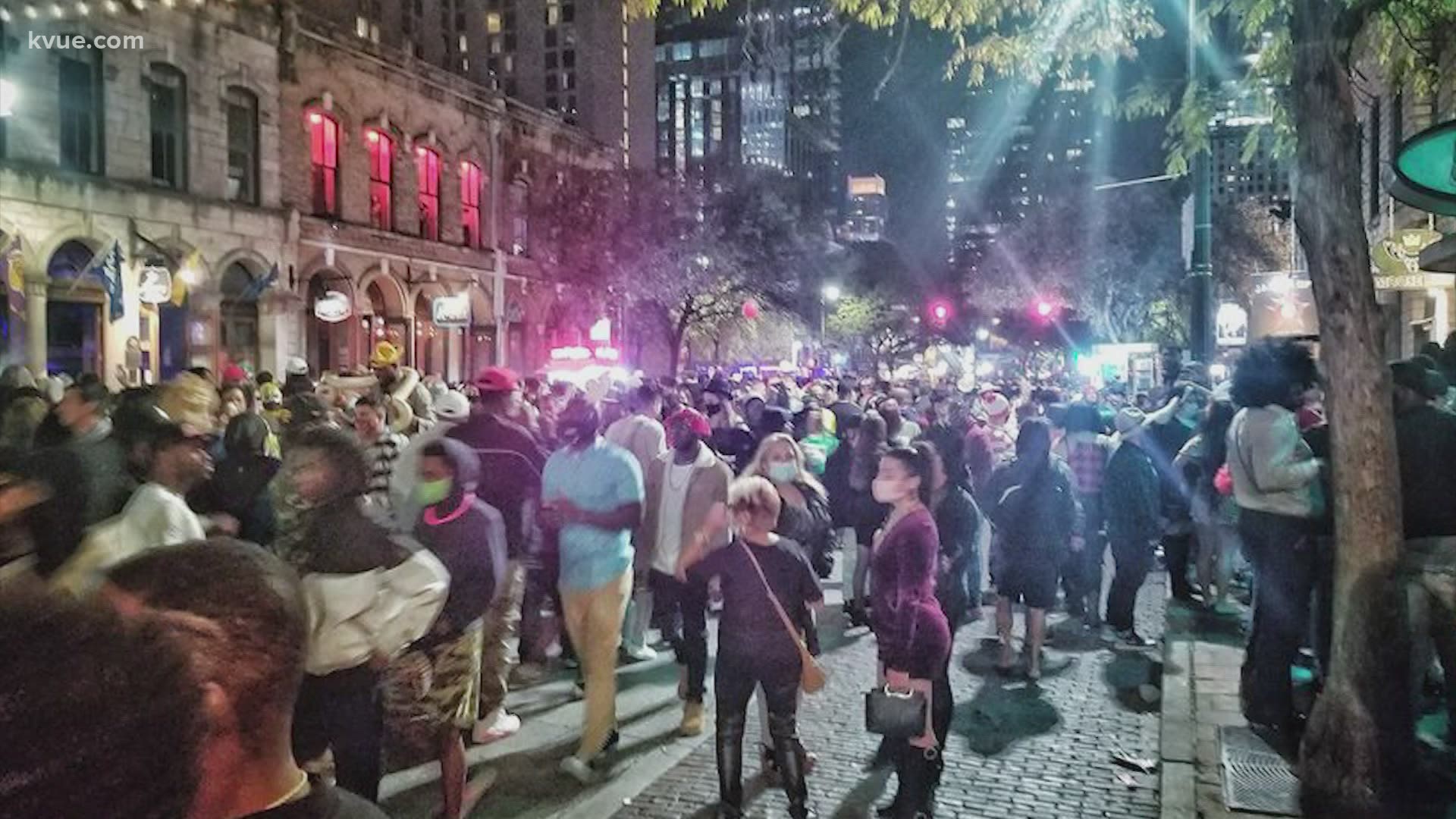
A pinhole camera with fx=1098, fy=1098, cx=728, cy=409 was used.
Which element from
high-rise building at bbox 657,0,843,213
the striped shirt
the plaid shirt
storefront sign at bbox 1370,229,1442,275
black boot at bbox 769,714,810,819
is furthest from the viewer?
high-rise building at bbox 657,0,843,213

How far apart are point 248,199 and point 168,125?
2386mm

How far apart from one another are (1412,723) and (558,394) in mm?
10326

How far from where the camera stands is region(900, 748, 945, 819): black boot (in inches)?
209

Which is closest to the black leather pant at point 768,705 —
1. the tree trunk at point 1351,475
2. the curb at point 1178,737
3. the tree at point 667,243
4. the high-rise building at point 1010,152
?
the curb at point 1178,737

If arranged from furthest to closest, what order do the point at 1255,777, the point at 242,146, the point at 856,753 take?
the point at 242,146 < the point at 856,753 < the point at 1255,777

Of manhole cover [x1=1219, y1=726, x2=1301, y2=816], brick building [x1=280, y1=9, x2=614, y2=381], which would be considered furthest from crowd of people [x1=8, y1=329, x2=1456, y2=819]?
brick building [x1=280, y1=9, x2=614, y2=381]

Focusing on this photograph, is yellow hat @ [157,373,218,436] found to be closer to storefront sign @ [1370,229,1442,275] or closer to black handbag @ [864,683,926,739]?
black handbag @ [864,683,926,739]

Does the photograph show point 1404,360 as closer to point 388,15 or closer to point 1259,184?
point 388,15

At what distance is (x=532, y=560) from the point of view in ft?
25.2

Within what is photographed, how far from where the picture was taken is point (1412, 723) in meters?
5.60

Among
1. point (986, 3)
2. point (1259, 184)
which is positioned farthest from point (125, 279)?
point (1259, 184)

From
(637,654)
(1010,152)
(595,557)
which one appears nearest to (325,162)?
(637,654)

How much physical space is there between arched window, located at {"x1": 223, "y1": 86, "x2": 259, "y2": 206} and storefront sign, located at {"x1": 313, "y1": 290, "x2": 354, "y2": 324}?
8.56 feet

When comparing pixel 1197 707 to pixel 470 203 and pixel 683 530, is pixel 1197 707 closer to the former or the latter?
pixel 683 530
